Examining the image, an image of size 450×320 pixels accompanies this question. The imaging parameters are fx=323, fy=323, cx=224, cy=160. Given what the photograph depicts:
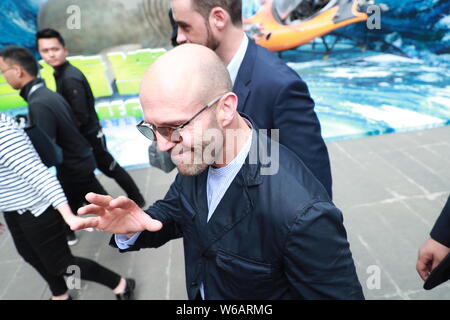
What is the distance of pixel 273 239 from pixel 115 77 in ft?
24.1

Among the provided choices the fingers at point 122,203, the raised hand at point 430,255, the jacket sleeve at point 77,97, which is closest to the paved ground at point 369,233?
the raised hand at point 430,255

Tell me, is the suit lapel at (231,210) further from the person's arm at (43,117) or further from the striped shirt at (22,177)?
the person's arm at (43,117)

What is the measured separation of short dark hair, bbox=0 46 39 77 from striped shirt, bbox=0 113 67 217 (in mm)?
840

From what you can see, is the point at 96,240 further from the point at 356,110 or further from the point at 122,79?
the point at 356,110

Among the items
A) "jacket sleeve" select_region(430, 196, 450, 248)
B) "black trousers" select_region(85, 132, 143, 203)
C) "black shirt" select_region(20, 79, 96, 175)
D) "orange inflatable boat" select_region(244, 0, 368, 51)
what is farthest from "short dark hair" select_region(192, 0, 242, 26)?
"orange inflatable boat" select_region(244, 0, 368, 51)

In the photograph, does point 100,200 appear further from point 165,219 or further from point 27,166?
point 27,166

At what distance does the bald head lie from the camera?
117cm

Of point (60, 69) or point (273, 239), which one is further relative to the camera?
point (60, 69)

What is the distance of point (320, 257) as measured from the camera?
45.9 inches

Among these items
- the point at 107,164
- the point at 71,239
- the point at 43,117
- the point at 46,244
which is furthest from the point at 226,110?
the point at 71,239

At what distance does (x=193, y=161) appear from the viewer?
1283mm

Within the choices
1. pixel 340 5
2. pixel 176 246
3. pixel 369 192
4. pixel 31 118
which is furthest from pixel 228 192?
pixel 340 5

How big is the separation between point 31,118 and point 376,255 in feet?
10.6

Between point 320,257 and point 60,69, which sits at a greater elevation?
point 60,69
